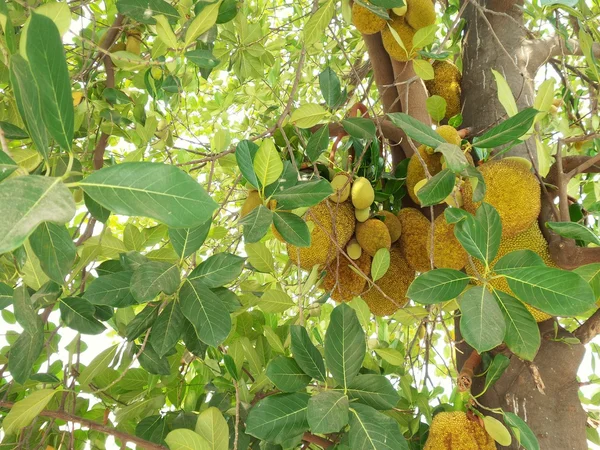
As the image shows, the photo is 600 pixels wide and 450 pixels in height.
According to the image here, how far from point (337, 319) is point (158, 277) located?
0.31 metres

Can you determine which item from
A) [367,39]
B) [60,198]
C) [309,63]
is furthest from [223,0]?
[309,63]

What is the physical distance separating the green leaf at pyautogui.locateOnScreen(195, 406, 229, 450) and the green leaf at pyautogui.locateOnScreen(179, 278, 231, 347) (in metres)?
0.18

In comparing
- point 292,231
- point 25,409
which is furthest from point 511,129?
point 25,409

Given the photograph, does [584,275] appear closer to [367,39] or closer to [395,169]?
[395,169]

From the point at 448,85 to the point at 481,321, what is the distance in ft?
3.42

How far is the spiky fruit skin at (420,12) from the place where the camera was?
55.9 inches

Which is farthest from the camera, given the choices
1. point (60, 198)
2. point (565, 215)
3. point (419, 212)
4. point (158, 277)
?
point (419, 212)

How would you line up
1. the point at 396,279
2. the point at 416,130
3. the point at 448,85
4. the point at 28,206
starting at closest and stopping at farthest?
the point at 28,206 → the point at 416,130 → the point at 396,279 → the point at 448,85

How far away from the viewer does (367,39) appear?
1525mm

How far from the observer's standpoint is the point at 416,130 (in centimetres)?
86

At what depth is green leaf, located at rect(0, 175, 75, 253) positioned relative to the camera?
41 cm

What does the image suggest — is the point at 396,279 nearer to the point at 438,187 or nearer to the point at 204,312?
the point at 438,187

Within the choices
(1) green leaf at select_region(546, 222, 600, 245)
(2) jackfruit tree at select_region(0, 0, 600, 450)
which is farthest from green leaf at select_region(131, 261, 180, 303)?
(1) green leaf at select_region(546, 222, 600, 245)

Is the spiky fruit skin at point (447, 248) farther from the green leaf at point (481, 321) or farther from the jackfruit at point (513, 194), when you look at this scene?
the green leaf at point (481, 321)
